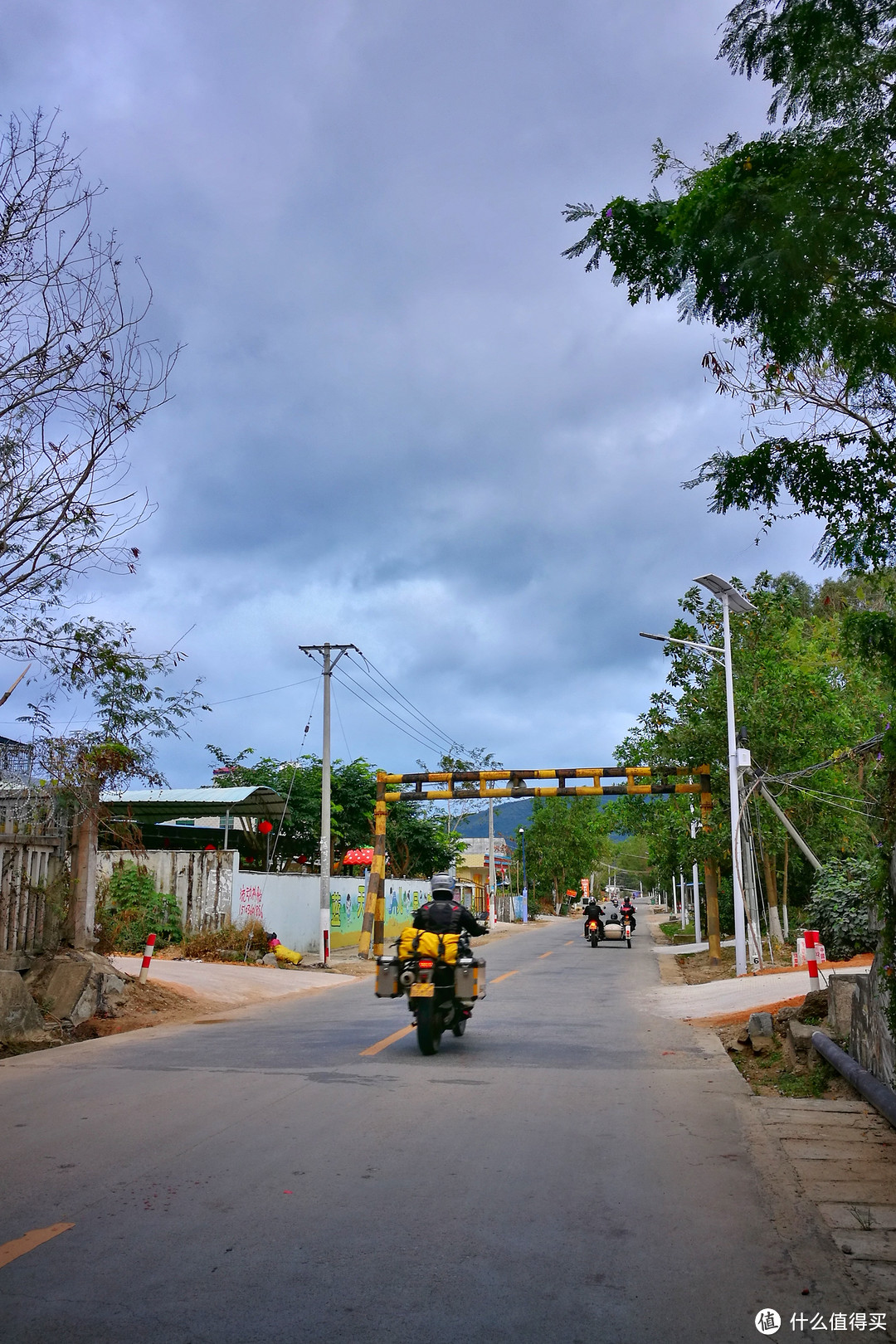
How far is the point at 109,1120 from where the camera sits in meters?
7.58

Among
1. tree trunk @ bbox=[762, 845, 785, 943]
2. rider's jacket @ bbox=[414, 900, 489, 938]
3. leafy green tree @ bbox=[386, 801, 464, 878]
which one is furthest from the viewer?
leafy green tree @ bbox=[386, 801, 464, 878]

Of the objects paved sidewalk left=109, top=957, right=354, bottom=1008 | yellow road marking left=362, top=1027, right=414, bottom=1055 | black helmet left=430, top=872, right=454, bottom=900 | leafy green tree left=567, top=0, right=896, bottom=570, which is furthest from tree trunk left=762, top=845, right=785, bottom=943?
leafy green tree left=567, top=0, right=896, bottom=570

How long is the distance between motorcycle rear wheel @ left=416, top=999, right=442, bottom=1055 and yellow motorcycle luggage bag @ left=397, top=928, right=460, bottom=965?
0.51m

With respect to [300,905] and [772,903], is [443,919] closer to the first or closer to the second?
[300,905]

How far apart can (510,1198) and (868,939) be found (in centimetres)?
1575

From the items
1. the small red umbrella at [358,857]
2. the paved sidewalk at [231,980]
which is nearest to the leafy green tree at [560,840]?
the small red umbrella at [358,857]

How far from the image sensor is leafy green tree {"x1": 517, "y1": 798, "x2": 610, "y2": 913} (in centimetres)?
9125

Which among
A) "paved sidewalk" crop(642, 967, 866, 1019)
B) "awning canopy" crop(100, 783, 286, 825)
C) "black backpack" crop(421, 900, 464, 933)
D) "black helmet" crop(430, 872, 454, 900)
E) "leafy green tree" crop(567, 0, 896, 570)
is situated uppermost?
"leafy green tree" crop(567, 0, 896, 570)

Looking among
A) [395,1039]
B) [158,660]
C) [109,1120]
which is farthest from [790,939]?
[109,1120]

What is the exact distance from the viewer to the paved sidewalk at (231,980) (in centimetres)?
1752

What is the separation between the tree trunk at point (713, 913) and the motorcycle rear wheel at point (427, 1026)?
18977 millimetres

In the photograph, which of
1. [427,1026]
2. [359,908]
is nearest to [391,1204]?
[427,1026]

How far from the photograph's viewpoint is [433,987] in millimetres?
10906

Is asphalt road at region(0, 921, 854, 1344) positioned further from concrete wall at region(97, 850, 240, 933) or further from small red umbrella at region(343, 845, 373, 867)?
small red umbrella at region(343, 845, 373, 867)
